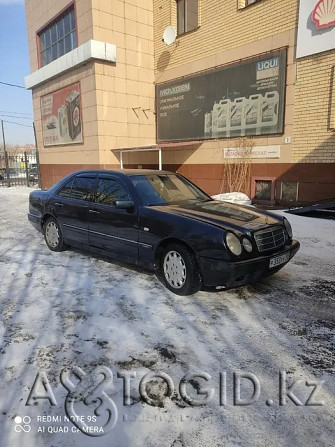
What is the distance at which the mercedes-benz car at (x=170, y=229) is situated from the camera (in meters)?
3.78

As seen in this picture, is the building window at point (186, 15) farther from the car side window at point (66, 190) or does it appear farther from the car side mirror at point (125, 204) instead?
the car side mirror at point (125, 204)

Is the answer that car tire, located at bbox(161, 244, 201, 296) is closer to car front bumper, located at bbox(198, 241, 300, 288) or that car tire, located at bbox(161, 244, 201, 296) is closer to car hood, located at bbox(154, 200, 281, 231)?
car front bumper, located at bbox(198, 241, 300, 288)

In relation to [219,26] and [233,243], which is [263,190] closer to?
[219,26]

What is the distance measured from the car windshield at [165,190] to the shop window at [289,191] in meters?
6.11

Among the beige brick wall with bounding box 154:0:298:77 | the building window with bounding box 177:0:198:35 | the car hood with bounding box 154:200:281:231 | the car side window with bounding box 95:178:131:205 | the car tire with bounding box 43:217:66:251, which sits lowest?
the car tire with bounding box 43:217:66:251

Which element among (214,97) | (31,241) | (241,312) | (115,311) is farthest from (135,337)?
(214,97)

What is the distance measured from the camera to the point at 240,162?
11.8m

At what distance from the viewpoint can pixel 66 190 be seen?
5.98m

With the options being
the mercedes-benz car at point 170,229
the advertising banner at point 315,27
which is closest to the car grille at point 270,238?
the mercedes-benz car at point 170,229

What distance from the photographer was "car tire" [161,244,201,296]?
13.0 ft

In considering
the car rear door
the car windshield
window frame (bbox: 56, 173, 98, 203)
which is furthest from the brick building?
the car rear door

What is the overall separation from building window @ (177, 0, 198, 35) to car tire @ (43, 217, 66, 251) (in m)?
10.5

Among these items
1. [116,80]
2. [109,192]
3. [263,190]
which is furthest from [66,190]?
[116,80]

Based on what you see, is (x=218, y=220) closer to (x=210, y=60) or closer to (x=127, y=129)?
(x=210, y=60)
